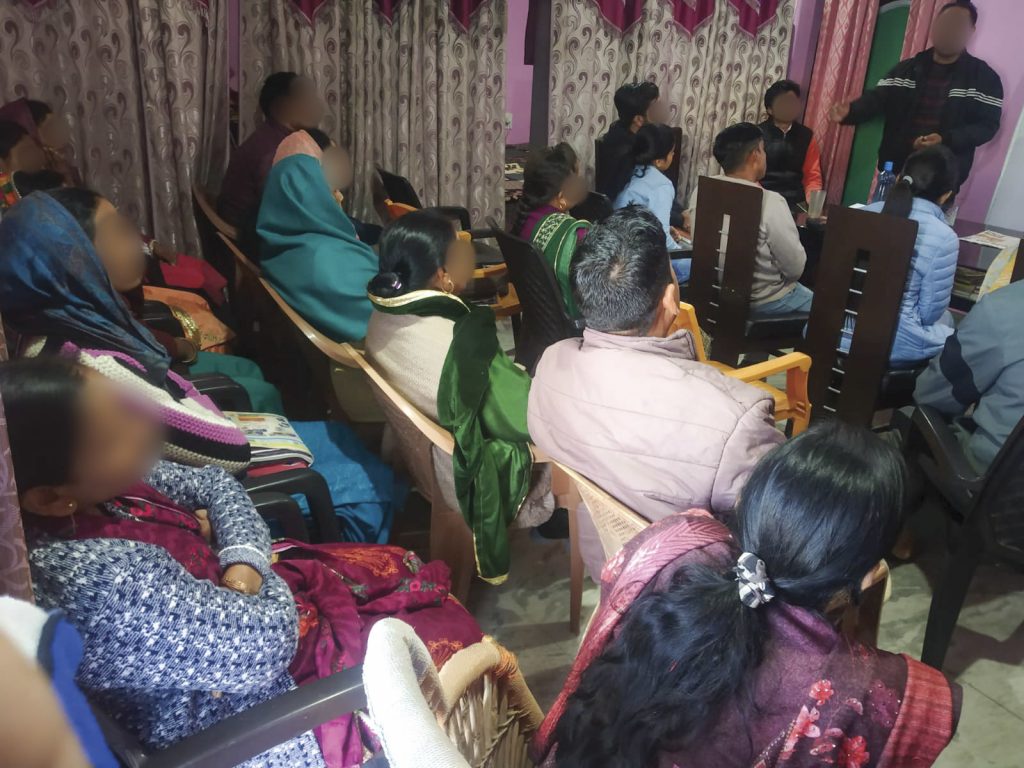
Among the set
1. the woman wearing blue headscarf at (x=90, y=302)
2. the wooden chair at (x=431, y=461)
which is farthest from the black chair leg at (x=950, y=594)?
the woman wearing blue headscarf at (x=90, y=302)

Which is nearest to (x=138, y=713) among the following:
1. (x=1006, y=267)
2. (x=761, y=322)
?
(x=761, y=322)

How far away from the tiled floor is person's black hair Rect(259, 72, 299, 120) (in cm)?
176

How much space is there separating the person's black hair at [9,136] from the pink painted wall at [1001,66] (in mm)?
4066

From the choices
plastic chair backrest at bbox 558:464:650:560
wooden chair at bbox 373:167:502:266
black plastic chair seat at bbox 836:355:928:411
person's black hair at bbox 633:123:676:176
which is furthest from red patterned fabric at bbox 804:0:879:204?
plastic chair backrest at bbox 558:464:650:560

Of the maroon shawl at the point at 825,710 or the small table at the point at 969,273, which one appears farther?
the small table at the point at 969,273

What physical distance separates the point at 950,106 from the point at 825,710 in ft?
11.3

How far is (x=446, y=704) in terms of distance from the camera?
0.62 m

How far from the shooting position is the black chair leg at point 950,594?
1437 mm

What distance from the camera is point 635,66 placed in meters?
3.92

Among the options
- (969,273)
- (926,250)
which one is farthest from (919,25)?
(926,250)

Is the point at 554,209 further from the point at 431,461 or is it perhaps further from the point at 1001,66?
the point at 1001,66

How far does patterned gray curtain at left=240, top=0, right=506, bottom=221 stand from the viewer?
3150 millimetres

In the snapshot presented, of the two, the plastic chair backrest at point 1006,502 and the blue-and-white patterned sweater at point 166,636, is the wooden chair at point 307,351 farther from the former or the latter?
the plastic chair backrest at point 1006,502

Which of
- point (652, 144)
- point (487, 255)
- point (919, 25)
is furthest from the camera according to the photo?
point (919, 25)
